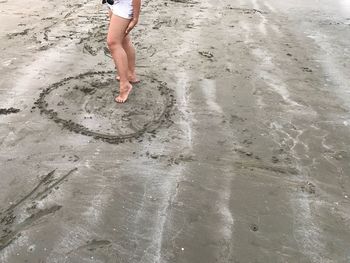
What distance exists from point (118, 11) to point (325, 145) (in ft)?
8.34

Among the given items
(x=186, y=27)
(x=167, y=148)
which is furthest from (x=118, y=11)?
(x=186, y=27)

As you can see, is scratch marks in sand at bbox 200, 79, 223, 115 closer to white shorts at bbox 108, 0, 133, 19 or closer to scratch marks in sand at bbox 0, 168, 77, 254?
white shorts at bbox 108, 0, 133, 19

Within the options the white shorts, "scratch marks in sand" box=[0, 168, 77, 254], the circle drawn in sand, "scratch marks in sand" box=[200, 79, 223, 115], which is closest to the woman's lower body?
the white shorts

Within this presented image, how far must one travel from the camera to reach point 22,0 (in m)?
8.79

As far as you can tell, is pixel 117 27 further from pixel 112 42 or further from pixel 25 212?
pixel 25 212

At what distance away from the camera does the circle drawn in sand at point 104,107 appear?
177 inches

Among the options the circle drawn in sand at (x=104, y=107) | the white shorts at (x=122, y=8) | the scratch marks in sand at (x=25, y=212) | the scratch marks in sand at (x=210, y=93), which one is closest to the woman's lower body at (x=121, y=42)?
the white shorts at (x=122, y=8)

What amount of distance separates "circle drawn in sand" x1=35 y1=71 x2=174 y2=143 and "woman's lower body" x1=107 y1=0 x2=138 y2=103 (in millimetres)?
154

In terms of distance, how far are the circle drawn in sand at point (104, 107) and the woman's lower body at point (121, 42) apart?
0.51ft

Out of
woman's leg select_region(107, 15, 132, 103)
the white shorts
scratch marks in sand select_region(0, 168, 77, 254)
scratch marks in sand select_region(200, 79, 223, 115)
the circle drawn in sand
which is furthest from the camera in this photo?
scratch marks in sand select_region(200, 79, 223, 115)

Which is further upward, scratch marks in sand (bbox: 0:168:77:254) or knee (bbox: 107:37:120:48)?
knee (bbox: 107:37:120:48)

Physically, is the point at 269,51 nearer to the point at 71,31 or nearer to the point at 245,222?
the point at 71,31

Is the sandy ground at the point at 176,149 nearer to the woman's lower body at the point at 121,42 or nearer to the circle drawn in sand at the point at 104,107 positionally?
the circle drawn in sand at the point at 104,107

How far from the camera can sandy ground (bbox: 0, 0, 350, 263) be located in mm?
3148
